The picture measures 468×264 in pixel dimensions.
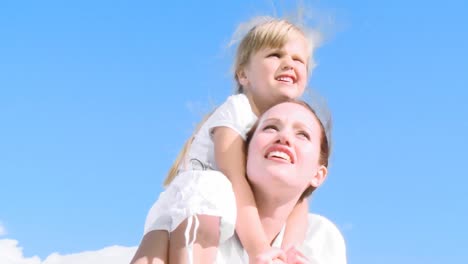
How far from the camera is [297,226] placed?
11.6 ft

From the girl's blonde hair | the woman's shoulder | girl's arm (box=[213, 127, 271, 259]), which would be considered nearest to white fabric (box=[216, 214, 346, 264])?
the woman's shoulder

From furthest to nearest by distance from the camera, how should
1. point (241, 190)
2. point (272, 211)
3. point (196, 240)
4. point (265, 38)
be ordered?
point (265, 38), point (272, 211), point (241, 190), point (196, 240)

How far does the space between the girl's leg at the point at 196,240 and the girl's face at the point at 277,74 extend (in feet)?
3.38

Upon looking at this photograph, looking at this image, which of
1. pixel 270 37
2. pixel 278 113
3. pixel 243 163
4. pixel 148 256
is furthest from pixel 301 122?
pixel 148 256

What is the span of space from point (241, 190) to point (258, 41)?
102 cm

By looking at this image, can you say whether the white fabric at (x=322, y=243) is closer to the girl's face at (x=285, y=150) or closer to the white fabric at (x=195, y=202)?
the girl's face at (x=285, y=150)

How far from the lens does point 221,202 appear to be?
293 centimetres

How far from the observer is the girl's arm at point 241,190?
3.17 metres

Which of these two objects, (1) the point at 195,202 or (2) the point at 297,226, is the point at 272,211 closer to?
(2) the point at 297,226

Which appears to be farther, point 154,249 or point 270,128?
point 270,128

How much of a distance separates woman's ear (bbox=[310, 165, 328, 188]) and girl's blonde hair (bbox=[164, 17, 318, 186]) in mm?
694

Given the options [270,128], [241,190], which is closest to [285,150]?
[270,128]

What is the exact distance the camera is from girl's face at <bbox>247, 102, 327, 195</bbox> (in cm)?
324

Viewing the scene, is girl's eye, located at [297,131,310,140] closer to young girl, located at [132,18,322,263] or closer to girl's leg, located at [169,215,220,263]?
young girl, located at [132,18,322,263]
